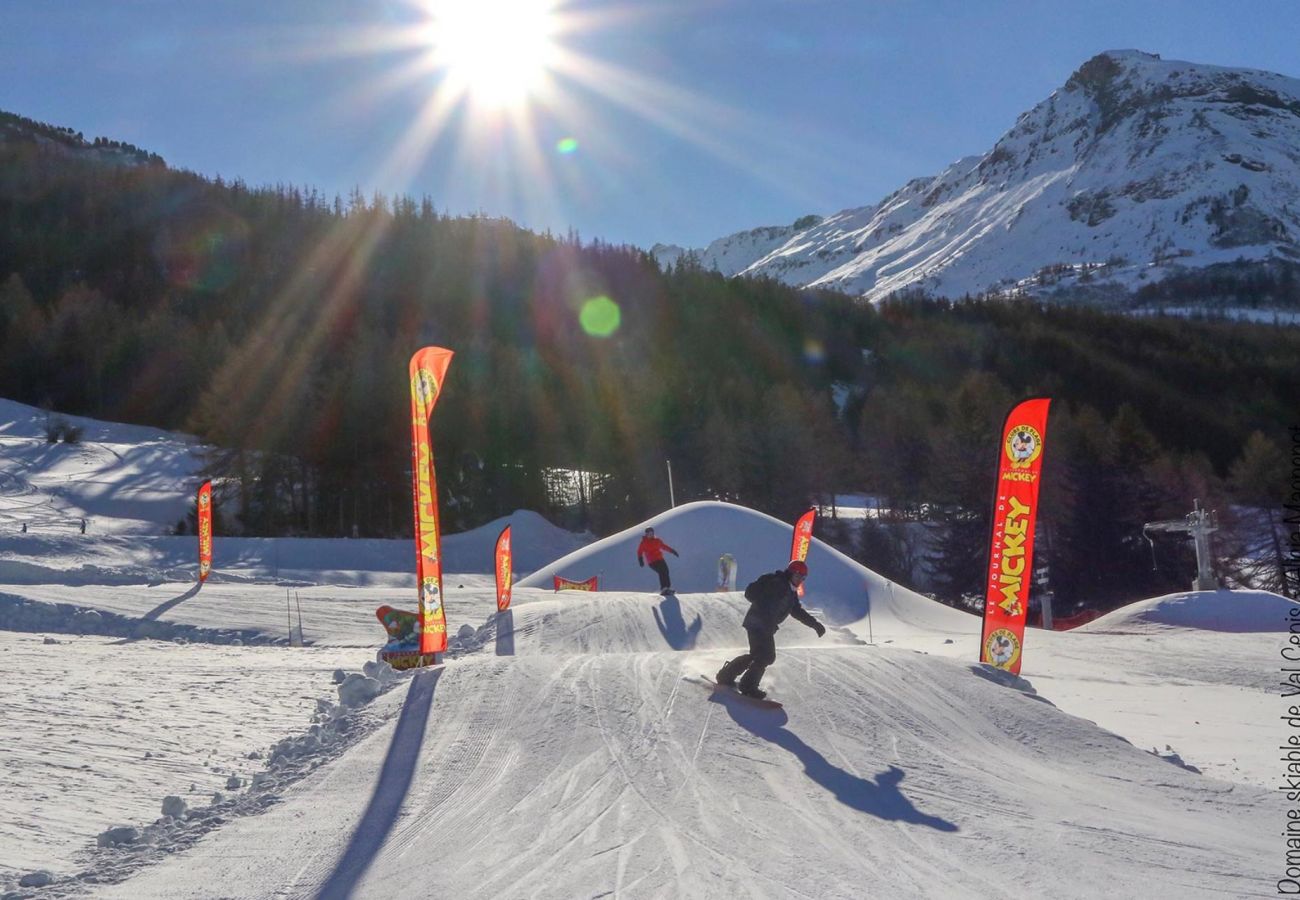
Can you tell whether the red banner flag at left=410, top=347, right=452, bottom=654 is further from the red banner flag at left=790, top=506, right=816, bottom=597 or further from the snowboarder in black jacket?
the red banner flag at left=790, top=506, right=816, bottom=597

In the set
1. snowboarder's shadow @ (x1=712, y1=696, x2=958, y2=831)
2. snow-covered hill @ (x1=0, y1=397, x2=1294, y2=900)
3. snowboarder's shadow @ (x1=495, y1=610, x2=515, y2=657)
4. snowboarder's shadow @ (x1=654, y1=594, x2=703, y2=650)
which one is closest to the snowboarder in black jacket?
snow-covered hill @ (x1=0, y1=397, x2=1294, y2=900)

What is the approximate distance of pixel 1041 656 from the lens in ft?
58.3

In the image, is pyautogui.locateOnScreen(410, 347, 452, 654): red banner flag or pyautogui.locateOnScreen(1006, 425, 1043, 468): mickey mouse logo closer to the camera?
pyautogui.locateOnScreen(410, 347, 452, 654): red banner flag

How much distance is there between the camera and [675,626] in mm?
16844

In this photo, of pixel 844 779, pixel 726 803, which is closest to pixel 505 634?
pixel 844 779

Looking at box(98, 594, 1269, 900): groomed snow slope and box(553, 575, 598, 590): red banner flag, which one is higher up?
box(553, 575, 598, 590): red banner flag

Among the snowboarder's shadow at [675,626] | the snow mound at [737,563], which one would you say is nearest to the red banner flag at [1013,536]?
the snowboarder's shadow at [675,626]

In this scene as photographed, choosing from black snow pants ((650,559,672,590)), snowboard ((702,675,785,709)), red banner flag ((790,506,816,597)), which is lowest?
snowboard ((702,675,785,709))

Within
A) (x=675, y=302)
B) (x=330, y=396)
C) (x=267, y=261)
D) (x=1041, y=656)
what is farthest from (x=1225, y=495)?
(x=267, y=261)

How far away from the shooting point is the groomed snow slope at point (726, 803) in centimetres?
549

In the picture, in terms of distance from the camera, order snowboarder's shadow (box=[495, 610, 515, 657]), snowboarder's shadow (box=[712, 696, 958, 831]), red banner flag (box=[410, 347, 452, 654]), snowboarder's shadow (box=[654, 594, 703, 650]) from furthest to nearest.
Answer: snowboarder's shadow (box=[654, 594, 703, 650]) → snowboarder's shadow (box=[495, 610, 515, 657]) → red banner flag (box=[410, 347, 452, 654]) → snowboarder's shadow (box=[712, 696, 958, 831])

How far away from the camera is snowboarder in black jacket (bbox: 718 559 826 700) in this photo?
31.3ft

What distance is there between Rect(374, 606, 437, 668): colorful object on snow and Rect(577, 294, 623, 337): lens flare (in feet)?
250

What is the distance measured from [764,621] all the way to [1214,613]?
16411 mm
